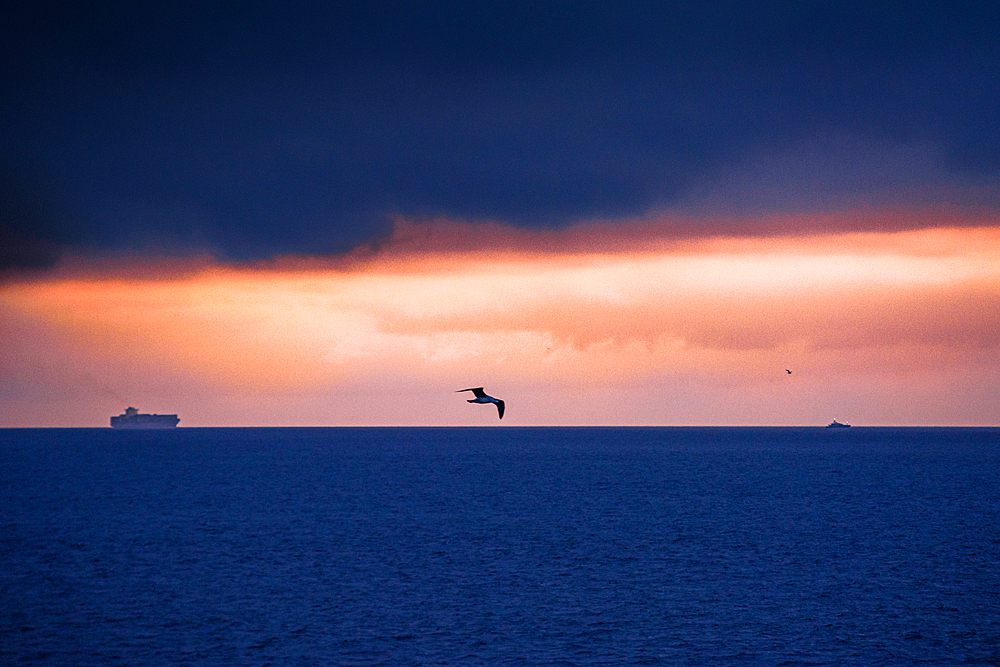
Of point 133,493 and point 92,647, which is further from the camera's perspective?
point 133,493

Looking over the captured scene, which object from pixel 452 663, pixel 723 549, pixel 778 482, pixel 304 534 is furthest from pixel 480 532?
pixel 778 482

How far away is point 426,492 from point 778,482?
70.9 meters

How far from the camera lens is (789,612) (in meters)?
65.1

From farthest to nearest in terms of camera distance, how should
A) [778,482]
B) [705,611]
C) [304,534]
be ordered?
[778,482], [304,534], [705,611]

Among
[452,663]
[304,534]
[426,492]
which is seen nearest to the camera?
[452,663]

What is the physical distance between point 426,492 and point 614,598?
93898 mm

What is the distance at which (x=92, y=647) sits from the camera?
5603 centimetres

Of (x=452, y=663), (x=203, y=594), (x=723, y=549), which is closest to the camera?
(x=452, y=663)

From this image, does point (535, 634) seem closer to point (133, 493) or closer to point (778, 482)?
point (133, 493)

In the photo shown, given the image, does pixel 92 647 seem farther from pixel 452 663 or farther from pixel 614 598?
pixel 614 598

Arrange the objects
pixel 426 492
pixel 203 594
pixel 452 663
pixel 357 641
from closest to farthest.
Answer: pixel 452 663 < pixel 357 641 < pixel 203 594 < pixel 426 492

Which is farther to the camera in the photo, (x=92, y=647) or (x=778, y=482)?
(x=778, y=482)

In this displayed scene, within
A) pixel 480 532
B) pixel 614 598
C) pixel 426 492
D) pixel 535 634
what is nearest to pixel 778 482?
pixel 426 492

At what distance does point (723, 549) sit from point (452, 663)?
46.8m
